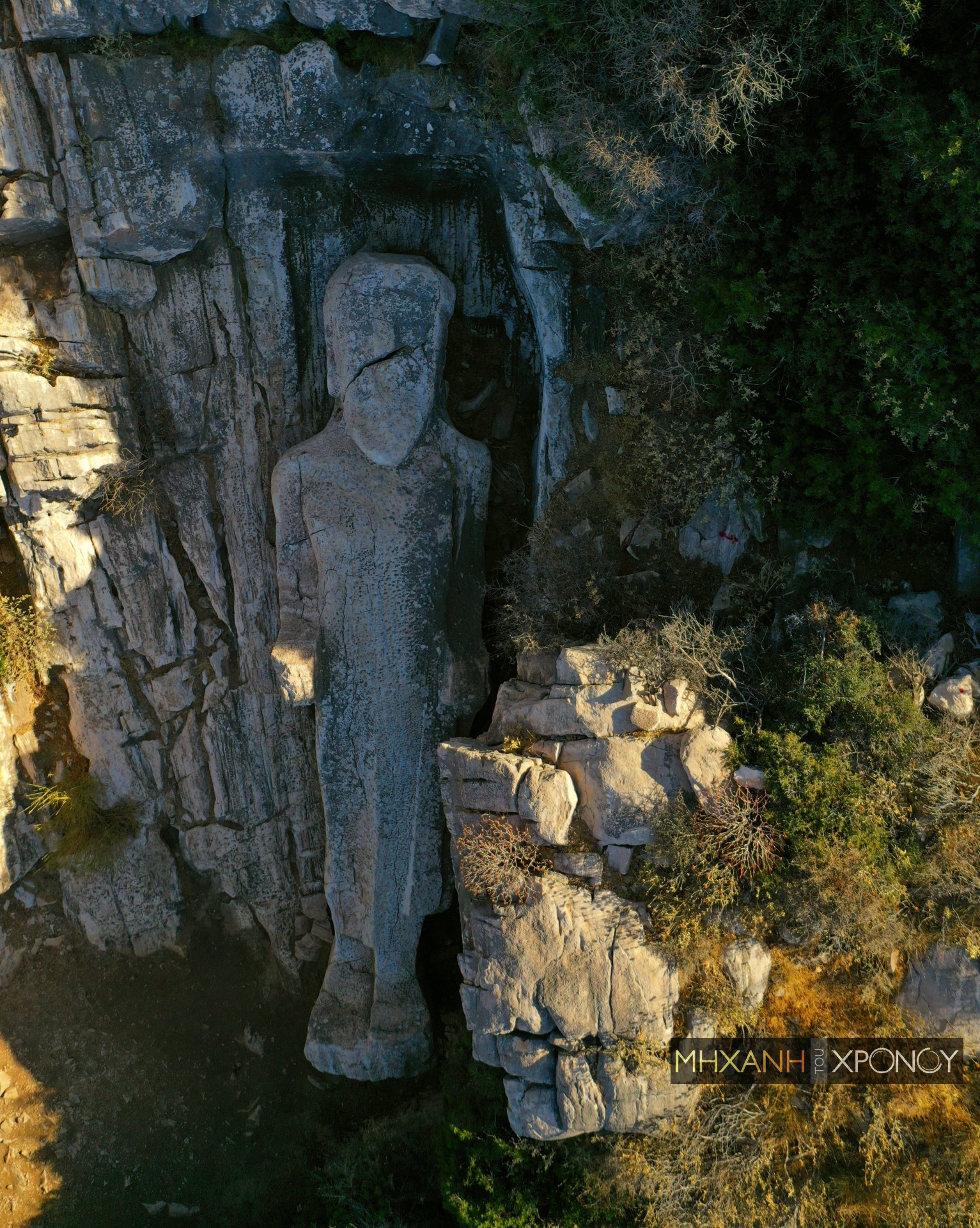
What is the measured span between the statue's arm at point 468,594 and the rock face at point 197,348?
0.51 meters

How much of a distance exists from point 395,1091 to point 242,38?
830 cm

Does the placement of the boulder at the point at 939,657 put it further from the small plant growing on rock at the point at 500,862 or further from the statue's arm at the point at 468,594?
the statue's arm at the point at 468,594

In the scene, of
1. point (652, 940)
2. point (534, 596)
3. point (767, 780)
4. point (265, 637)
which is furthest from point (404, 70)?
point (652, 940)

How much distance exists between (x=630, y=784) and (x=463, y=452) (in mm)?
2709

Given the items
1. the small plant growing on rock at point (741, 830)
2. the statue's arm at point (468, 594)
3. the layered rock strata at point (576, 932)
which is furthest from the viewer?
the statue's arm at point (468, 594)

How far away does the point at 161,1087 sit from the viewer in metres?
7.82

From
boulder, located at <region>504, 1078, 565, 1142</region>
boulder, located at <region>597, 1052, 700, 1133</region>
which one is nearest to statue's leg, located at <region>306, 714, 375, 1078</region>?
boulder, located at <region>504, 1078, 565, 1142</region>

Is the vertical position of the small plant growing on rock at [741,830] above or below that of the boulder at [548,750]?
below

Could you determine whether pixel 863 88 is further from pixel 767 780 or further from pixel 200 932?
pixel 200 932

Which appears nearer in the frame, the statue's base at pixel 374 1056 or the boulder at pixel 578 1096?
the boulder at pixel 578 1096

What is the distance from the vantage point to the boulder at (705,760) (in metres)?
5.80

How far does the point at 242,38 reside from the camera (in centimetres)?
605

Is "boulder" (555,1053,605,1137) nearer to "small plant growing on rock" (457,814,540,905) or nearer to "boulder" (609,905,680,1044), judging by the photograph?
"boulder" (609,905,680,1044)

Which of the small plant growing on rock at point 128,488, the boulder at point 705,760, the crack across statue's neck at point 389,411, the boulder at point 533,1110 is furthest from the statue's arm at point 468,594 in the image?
the boulder at point 533,1110
